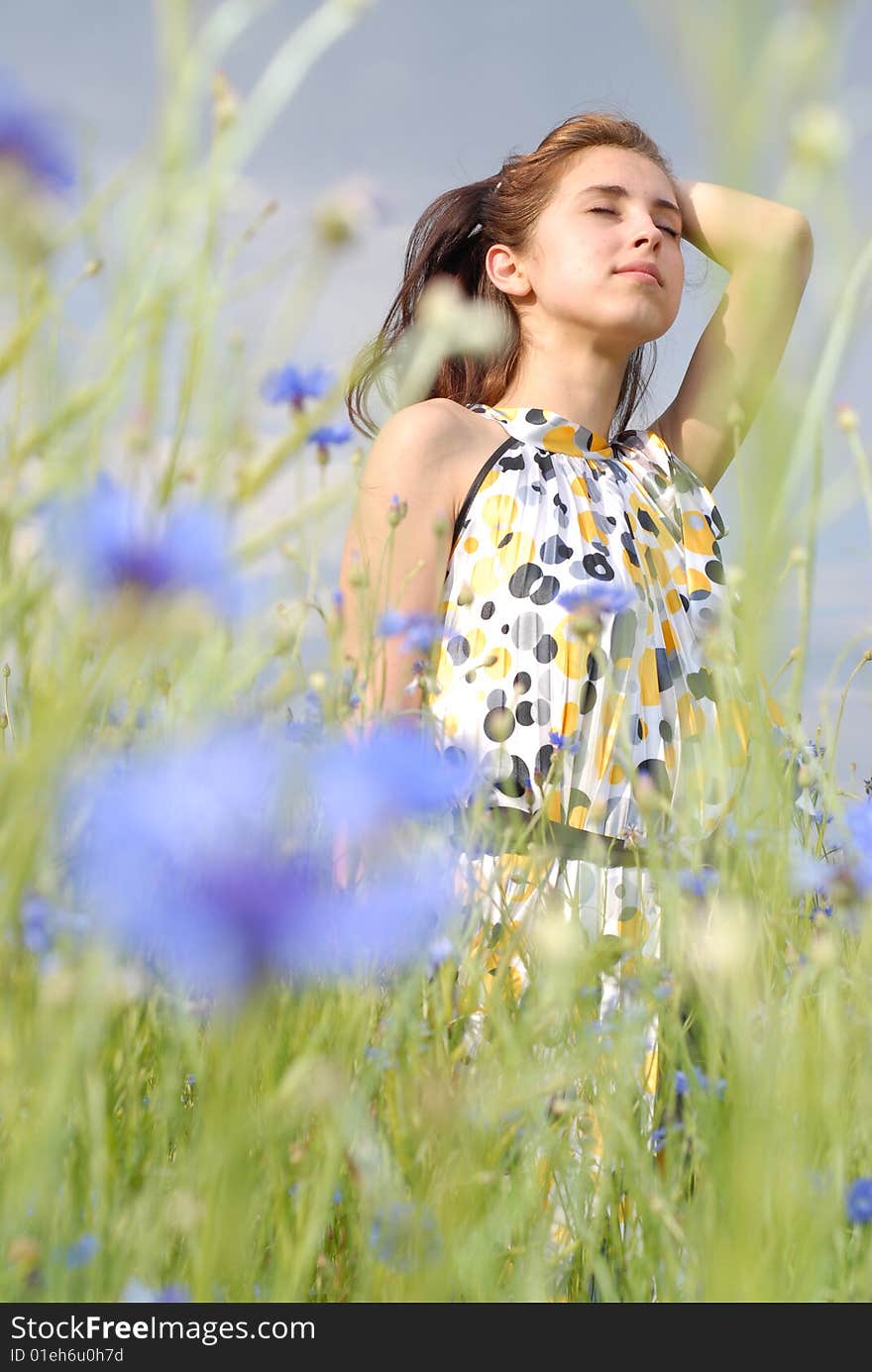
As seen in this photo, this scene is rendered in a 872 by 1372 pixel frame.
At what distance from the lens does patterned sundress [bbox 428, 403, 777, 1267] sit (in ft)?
4.01

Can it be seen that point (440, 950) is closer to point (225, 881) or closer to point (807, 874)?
point (807, 874)

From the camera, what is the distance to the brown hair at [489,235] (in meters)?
1.66

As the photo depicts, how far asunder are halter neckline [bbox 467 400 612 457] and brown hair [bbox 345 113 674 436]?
13 centimetres

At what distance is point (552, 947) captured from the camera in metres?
0.46

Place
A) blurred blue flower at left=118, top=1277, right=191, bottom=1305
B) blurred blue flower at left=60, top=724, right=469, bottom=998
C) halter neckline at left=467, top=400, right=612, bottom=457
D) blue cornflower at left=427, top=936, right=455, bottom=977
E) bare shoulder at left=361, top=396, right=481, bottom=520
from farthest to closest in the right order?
halter neckline at left=467, top=400, right=612, bottom=457 → bare shoulder at left=361, top=396, right=481, bottom=520 → blue cornflower at left=427, top=936, right=455, bottom=977 → blurred blue flower at left=118, top=1277, right=191, bottom=1305 → blurred blue flower at left=60, top=724, right=469, bottom=998

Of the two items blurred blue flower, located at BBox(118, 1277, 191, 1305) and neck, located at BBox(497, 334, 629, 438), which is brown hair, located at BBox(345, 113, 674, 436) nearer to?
neck, located at BBox(497, 334, 629, 438)

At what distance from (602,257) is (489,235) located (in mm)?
355

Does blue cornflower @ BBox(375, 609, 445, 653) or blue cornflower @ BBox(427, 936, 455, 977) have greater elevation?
blue cornflower @ BBox(375, 609, 445, 653)

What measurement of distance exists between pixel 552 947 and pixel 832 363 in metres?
0.25

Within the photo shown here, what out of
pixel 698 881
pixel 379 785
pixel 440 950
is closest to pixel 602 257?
pixel 698 881

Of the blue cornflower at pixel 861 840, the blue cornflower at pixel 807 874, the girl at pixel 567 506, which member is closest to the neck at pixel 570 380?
the girl at pixel 567 506

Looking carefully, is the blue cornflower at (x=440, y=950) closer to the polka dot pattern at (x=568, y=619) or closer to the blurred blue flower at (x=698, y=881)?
the blurred blue flower at (x=698, y=881)

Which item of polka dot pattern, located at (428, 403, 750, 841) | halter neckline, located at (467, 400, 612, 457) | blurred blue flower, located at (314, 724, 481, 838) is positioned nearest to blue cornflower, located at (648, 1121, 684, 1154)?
polka dot pattern, located at (428, 403, 750, 841)
